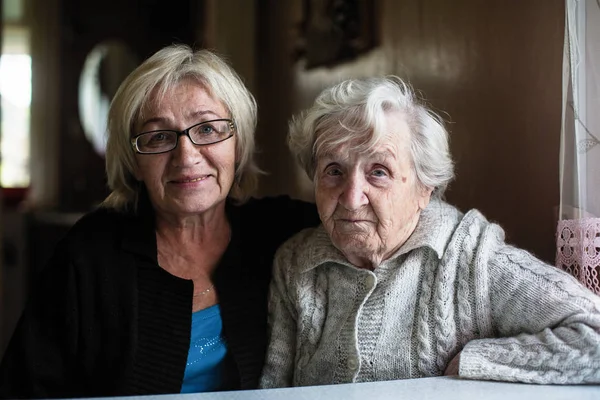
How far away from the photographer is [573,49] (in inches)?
56.6

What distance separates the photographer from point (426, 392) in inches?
51.7

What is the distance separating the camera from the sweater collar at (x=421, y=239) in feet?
5.02

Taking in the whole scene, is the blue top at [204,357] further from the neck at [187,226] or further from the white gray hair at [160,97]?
the white gray hair at [160,97]

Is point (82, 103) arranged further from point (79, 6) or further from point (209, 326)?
point (209, 326)

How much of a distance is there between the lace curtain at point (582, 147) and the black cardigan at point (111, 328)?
0.75 metres

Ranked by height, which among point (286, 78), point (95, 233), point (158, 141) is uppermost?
point (286, 78)

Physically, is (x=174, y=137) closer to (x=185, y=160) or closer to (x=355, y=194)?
(x=185, y=160)

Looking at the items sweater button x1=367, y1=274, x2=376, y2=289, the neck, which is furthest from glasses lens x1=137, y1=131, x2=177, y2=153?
sweater button x1=367, y1=274, x2=376, y2=289

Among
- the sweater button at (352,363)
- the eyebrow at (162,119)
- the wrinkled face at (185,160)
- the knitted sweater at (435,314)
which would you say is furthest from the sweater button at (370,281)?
the eyebrow at (162,119)

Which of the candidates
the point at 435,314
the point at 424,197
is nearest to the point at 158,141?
the point at 424,197

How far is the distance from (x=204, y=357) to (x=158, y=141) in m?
0.55

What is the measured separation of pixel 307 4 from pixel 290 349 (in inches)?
80.6

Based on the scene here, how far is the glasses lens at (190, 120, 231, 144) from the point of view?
172 cm

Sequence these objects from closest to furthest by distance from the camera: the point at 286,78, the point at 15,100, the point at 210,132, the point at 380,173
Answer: the point at 380,173 < the point at 210,132 < the point at 286,78 < the point at 15,100
